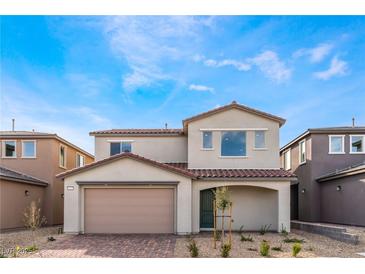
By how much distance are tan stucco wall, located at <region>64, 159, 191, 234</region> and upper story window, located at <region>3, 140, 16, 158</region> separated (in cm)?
661

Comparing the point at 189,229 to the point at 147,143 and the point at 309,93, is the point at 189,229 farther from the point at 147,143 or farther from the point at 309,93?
the point at 309,93

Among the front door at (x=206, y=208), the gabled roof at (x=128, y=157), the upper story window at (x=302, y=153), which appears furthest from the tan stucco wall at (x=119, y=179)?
the upper story window at (x=302, y=153)

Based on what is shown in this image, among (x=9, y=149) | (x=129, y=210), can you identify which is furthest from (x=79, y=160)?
(x=129, y=210)

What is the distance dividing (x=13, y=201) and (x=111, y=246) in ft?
26.1

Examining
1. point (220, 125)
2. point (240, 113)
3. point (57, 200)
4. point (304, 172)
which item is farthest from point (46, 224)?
point (304, 172)

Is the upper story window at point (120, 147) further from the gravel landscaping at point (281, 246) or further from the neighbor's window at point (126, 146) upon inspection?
the gravel landscaping at point (281, 246)

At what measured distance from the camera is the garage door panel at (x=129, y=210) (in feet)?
49.9

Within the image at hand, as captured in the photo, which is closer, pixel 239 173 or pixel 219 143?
pixel 239 173

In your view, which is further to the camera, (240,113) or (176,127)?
(176,127)

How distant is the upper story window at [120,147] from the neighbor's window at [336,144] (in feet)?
38.3

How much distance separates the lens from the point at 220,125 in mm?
17234

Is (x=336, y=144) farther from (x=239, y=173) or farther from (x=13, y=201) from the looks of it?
(x=13, y=201)

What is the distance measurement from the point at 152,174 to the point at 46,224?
28.5ft

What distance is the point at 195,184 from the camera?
15703 millimetres
